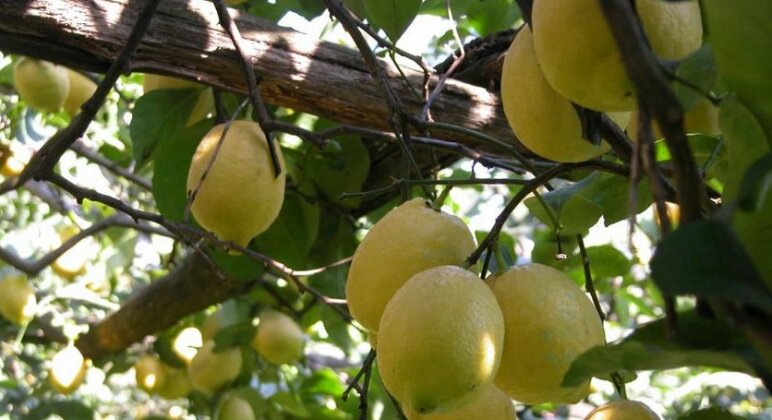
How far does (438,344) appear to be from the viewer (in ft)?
1.46

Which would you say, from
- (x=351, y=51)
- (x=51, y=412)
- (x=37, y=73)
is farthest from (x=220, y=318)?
(x=351, y=51)

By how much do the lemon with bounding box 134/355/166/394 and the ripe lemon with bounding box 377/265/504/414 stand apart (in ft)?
4.63

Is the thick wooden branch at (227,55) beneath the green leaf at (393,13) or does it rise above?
beneath

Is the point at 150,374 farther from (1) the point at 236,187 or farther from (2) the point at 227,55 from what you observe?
(1) the point at 236,187

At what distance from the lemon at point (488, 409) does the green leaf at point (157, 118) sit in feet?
2.26

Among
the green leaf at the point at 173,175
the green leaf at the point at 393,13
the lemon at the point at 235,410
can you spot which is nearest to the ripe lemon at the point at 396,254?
the green leaf at the point at 393,13

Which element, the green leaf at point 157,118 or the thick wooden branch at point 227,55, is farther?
the green leaf at point 157,118

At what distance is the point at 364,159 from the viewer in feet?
4.03

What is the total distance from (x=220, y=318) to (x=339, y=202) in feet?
1.86

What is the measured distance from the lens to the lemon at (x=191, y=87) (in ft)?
3.67

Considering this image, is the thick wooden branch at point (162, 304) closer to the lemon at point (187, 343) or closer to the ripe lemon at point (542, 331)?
the lemon at point (187, 343)

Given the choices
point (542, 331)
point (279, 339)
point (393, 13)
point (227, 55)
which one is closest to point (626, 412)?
point (542, 331)

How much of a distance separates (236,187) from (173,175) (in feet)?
1.05

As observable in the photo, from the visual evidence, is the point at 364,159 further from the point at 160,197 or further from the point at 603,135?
the point at 603,135
